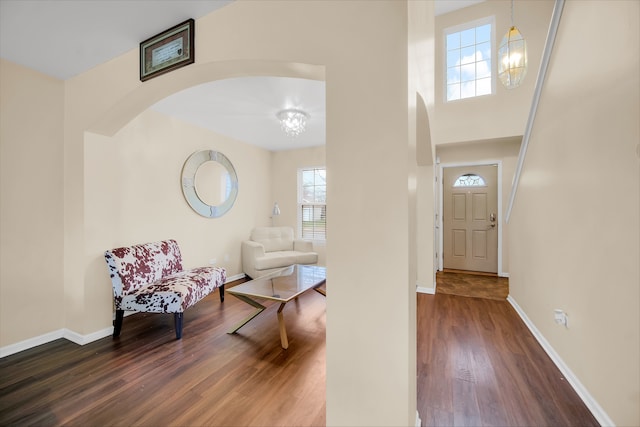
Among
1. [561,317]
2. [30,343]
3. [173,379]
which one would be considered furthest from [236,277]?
[561,317]

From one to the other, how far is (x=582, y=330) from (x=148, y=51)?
3382 millimetres

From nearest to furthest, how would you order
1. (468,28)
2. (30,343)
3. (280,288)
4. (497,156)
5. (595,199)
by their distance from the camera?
(595,199) → (30,343) → (280,288) → (468,28) → (497,156)

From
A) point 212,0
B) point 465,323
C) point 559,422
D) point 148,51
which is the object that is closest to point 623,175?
point 559,422

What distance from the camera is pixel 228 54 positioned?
4.62ft

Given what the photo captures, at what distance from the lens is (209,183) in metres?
3.86

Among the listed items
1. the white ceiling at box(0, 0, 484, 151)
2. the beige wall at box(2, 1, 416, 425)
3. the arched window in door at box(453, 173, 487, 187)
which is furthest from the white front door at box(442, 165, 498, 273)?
the beige wall at box(2, 1, 416, 425)

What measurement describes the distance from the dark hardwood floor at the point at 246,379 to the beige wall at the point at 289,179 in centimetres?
279

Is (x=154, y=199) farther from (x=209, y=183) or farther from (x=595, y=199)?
(x=595, y=199)

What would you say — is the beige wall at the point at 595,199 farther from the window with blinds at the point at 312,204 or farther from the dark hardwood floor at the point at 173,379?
the window with blinds at the point at 312,204

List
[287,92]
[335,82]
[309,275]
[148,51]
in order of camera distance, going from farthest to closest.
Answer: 1. [309,275]
2. [287,92]
3. [148,51]
4. [335,82]

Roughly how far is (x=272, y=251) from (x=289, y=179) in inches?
59.5

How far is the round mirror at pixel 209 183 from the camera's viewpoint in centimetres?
356

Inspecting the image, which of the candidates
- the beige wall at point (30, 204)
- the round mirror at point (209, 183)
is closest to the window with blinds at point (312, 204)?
the round mirror at point (209, 183)

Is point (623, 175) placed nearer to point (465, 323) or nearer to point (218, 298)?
point (465, 323)
